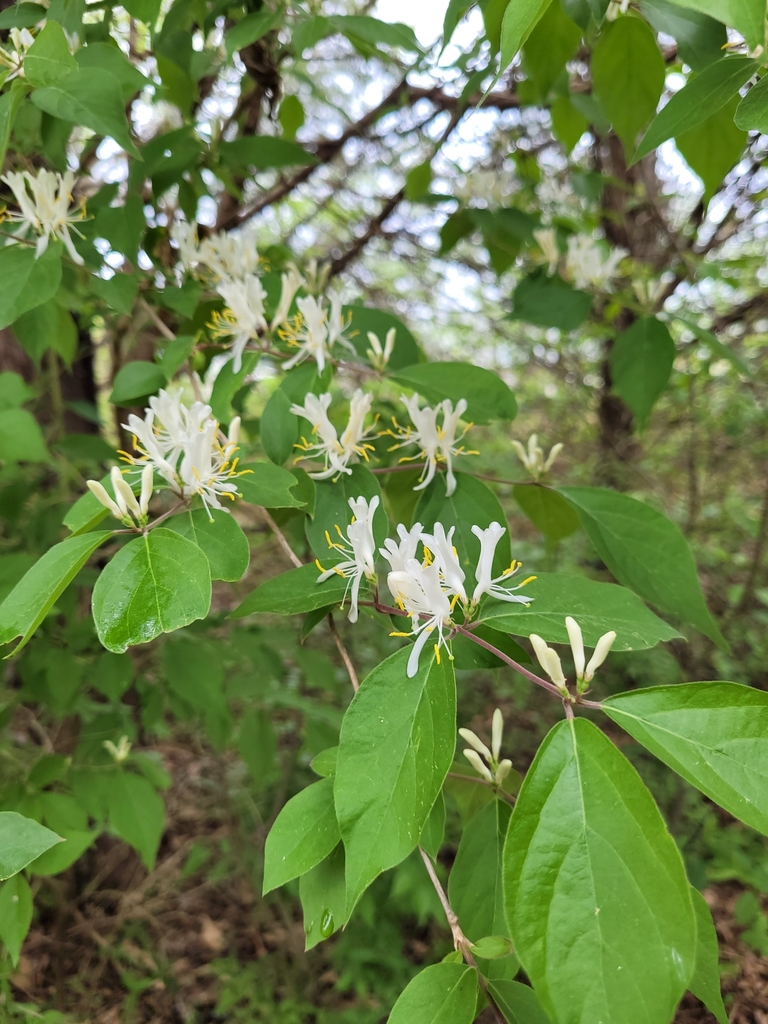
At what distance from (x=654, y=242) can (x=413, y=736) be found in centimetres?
281

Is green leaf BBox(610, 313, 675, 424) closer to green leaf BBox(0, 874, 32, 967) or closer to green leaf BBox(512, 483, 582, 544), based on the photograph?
green leaf BBox(512, 483, 582, 544)

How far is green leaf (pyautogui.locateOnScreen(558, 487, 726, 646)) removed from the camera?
0.87 metres

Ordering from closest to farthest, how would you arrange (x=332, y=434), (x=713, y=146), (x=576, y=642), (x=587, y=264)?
(x=576, y=642), (x=332, y=434), (x=713, y=146), (x=587, y=264)

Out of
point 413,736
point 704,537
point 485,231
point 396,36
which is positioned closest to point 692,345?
point 704,537

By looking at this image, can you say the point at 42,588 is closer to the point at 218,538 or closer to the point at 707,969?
the point at 218,538

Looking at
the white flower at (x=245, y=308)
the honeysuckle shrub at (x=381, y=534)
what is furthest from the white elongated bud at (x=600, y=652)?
the white flower at (x=245, y=308)

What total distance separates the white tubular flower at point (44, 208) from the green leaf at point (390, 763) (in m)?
0.85

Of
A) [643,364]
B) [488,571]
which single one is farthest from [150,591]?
[643,364]

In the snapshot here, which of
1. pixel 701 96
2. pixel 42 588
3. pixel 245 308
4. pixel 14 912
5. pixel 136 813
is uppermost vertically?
pixel 701 96

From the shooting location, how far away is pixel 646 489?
2.88 m

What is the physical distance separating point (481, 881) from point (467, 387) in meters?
0.64

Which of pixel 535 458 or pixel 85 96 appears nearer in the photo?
pixel 85 96

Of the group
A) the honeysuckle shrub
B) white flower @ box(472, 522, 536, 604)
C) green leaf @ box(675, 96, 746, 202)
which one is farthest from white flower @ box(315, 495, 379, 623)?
green leaf @ box(675, 96, 746, 202)

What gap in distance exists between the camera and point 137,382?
1006 mm
